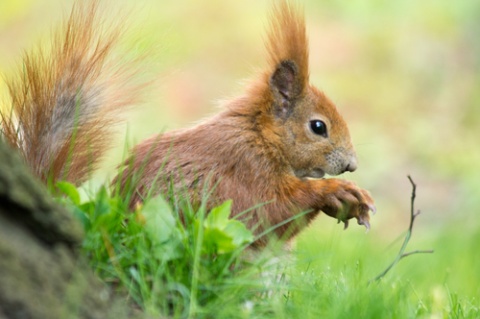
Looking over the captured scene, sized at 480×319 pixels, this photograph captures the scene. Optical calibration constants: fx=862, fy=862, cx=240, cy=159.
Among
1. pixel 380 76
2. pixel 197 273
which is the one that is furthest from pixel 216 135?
pixel 380 76

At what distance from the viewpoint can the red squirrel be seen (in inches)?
99.4

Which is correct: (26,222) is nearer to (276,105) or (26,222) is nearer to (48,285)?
(48,285)

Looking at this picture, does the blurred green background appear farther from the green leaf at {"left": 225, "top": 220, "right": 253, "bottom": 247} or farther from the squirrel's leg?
the green leaf at {"left": 225, "top": 220, "right": 253, "bottom": 247}

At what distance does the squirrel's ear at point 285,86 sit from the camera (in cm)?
295

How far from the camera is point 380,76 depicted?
7.80m

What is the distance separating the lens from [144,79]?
2701 millimetres

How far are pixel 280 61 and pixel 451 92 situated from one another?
16.6ft

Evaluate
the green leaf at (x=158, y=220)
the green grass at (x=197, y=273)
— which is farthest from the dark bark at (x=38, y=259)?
the green leaf at (x=158, y=220)

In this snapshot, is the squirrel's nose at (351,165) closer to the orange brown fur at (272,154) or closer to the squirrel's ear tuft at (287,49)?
the orange brown fur at (272,154)

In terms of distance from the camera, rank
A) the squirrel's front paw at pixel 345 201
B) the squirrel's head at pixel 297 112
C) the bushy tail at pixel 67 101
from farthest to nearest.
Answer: the squirrel's head at pixel 297 112 < the squirrel's front paw at pixel 345 201 < the bushy tail at pixel 67 101

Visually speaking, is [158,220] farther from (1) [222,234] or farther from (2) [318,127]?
(2) [318,127]

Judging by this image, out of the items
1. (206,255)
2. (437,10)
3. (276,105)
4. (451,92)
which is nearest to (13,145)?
(206,255)

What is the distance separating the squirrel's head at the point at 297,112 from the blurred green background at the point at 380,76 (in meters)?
3.13

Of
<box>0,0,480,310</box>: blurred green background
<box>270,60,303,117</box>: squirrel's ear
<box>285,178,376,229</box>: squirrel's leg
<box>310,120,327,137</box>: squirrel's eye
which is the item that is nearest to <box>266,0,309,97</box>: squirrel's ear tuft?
<box>270,60,303,117</box>: squirrel's ear
